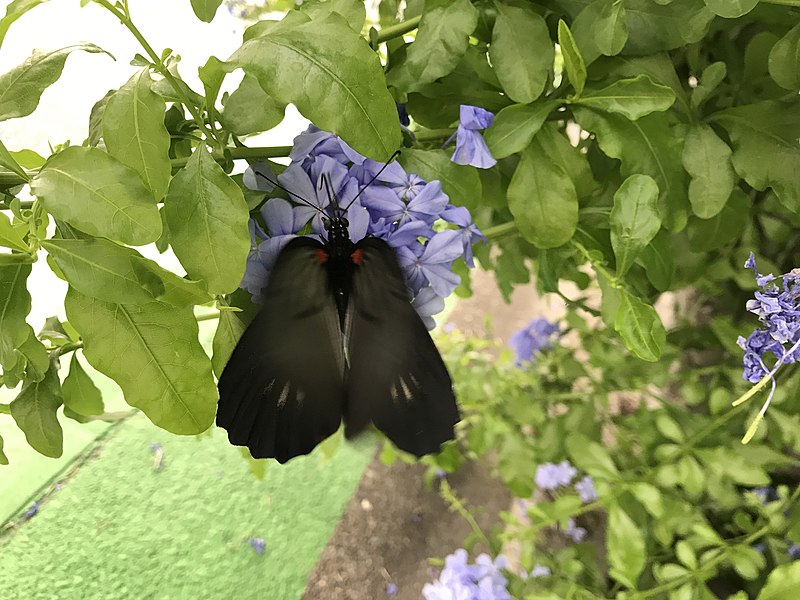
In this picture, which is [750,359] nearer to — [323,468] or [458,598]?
[458,598]

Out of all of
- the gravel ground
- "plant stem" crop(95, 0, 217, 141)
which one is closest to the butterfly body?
"plant stem" crop(95, 0, 217, 141)

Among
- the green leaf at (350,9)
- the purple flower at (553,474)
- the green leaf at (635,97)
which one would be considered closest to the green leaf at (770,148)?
the green leaf at (635,97)

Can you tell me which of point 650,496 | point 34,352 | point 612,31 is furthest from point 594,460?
point 34,352

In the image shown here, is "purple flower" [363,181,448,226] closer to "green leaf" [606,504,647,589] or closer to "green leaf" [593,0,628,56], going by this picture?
"green leaf" [593,0,628,56]

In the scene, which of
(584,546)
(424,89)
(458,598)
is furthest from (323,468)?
(424,89)

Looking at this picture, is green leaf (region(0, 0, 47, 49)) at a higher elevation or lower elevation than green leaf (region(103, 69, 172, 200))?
higher

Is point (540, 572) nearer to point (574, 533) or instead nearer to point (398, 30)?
point (574, 533)

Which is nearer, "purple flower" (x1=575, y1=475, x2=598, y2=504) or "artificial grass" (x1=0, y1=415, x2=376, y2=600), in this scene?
"artificial grass" (x1=0, y1=415, x2=376, y2=600)
